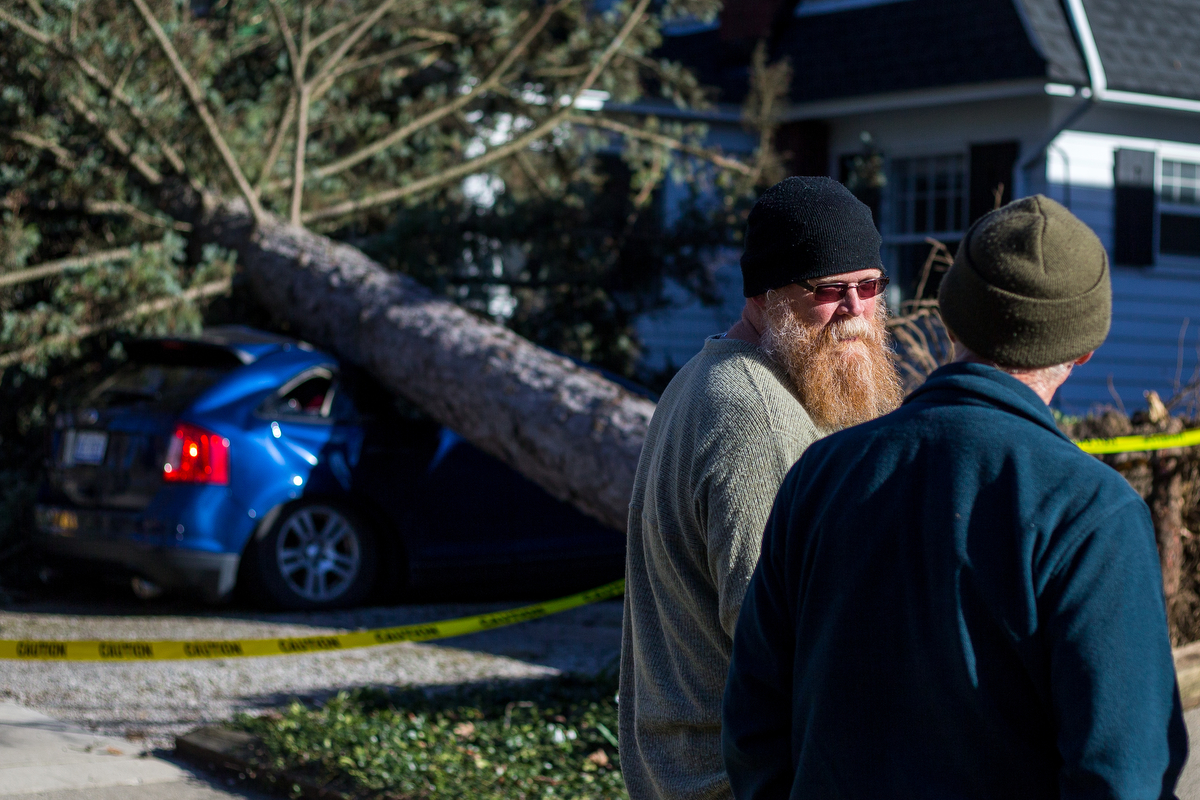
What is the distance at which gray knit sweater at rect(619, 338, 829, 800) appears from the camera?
2.06 meters

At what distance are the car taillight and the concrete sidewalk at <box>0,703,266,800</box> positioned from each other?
217 cm

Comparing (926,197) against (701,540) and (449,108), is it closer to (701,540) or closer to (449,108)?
(449,108)

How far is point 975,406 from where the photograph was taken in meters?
1.65

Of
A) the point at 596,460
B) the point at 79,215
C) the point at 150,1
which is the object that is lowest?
the point at 596,460

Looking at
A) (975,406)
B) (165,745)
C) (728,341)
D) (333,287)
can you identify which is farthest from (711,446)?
(333,287)

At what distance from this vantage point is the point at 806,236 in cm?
225

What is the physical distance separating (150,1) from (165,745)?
224 inches

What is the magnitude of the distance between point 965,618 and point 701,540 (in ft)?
2.08

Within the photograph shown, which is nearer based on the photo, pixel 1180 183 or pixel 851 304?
pixel 851 304

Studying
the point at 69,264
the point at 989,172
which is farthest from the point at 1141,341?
the point at 69,264

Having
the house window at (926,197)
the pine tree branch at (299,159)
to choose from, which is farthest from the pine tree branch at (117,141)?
the house window at (926,197)

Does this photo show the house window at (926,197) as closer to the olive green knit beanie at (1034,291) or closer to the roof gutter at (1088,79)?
the roof gutter at (1088,79)

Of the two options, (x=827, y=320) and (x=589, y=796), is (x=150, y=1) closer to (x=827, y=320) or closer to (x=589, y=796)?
(x=589, y=796)

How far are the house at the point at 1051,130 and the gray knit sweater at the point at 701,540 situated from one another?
32.4 ft
